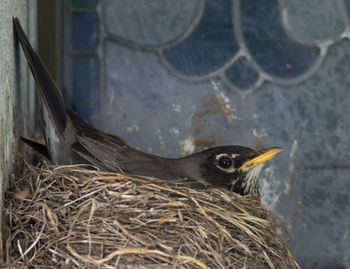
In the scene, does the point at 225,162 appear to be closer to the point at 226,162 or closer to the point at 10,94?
the point at 226,162

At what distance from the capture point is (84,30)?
450 centimetres

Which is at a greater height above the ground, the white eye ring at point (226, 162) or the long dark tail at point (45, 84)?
the long dark tail at point (45, 84)

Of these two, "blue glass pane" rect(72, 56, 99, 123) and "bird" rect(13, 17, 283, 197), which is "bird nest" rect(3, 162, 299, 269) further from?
"blue glass pane" rect(72, 56, 99, 123)

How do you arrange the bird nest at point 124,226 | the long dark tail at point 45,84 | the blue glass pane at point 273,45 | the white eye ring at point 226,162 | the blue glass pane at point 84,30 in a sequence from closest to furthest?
1. the bird nest at point 124,226
2. the long dark tail at point 45,84
3. the white eye ring at point 226,162
4. the blue glass pane at point 273,45
5. the blue glass pane at point 84,30

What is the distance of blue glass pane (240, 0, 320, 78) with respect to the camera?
14.4 feet

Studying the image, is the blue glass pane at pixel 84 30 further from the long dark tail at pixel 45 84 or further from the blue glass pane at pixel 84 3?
the long dark tail at pixel 45 84

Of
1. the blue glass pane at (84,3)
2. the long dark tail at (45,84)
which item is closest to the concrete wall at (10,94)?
the long dark tail at (45,84)

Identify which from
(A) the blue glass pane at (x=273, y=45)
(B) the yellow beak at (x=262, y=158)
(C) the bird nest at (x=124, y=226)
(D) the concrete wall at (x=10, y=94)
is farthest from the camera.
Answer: (A) the blue glass pane at (x=273, y=45)

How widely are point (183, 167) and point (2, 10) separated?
1.57 meters

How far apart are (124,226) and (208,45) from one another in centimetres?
186

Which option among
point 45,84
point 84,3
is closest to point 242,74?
point 84,3

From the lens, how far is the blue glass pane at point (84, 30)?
14.8ft

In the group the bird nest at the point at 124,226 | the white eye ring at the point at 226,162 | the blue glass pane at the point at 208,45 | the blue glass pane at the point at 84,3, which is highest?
the blue glass pane at the point at 84,3

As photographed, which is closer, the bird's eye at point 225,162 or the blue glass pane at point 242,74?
the bird's eye at point 225,162
